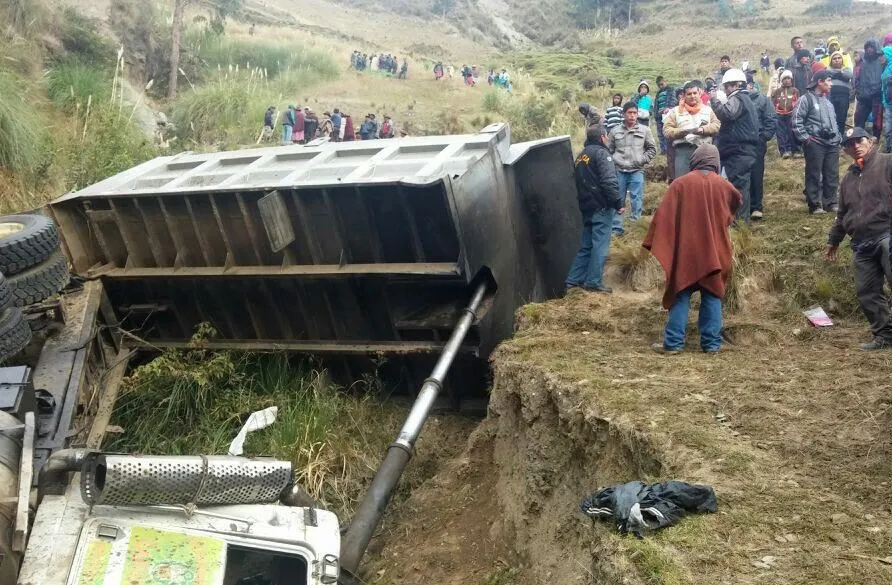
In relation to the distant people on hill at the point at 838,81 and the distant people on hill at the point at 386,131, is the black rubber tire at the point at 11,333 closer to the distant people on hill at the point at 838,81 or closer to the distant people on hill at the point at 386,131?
the distant people on hill at the point at 838,81

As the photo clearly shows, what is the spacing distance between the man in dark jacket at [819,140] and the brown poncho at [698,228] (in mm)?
3564

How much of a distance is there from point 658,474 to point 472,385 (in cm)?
335

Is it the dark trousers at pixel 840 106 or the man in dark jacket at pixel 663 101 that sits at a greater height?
the dark trousers at pixel 840 106

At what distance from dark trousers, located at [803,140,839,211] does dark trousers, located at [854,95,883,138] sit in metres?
2.62

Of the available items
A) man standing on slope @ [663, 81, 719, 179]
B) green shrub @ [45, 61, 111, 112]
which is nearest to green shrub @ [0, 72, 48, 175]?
green shrub @ [45, 61, 111, 112]

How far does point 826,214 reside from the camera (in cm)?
912

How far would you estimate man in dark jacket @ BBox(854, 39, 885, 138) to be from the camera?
1088 cm

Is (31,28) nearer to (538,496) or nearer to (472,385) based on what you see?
(472,385)

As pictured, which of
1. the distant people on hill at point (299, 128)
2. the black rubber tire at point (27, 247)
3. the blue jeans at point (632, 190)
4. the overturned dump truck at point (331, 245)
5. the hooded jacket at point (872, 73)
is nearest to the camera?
the black rubber tire at point (27, 247)

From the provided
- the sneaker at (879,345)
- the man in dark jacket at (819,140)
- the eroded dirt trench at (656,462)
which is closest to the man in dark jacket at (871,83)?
the man in dark jacket at (819,140)

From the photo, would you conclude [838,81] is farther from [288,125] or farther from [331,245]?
[288,125]

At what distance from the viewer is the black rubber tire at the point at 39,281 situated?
5414 millimetres

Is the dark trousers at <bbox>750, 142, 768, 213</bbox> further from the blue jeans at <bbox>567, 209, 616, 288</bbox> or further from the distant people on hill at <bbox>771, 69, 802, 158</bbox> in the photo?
the blue jeans at <bbox>567, 209, 616, 288</bbox>

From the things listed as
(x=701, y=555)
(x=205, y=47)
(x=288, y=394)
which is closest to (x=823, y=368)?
(x=701, y=555)
